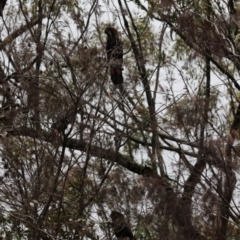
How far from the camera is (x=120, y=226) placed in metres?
6.22

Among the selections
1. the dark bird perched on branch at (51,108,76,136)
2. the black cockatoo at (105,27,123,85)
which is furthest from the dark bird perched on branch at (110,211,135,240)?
the black cockatoo at (105,27,123,85)

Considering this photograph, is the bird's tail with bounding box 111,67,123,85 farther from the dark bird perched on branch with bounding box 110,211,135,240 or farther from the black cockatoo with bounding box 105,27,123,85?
the dark bird perched on branch with bounding box 110,211,135,240

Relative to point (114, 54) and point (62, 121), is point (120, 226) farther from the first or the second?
point (114, 54)

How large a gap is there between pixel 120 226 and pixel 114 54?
4.70 ft

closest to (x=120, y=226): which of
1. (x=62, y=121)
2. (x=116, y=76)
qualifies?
(x=62, y=121)

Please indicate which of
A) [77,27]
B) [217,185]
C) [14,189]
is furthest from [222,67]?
[14,189]

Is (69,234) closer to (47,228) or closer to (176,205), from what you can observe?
(47,228)

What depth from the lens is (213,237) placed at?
19.4ft

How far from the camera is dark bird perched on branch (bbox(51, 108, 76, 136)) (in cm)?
584

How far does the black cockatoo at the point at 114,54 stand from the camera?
6.12 metres

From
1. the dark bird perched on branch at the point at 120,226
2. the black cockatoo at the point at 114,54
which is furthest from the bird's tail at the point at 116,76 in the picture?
the dark bird perched on branch at the point at 120,226

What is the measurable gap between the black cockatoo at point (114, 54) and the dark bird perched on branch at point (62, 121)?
0.51 m

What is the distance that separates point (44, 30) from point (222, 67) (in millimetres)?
2104

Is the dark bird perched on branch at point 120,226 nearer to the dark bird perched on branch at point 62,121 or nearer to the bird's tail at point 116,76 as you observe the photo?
the dark bird perched on branch at point 62,121
